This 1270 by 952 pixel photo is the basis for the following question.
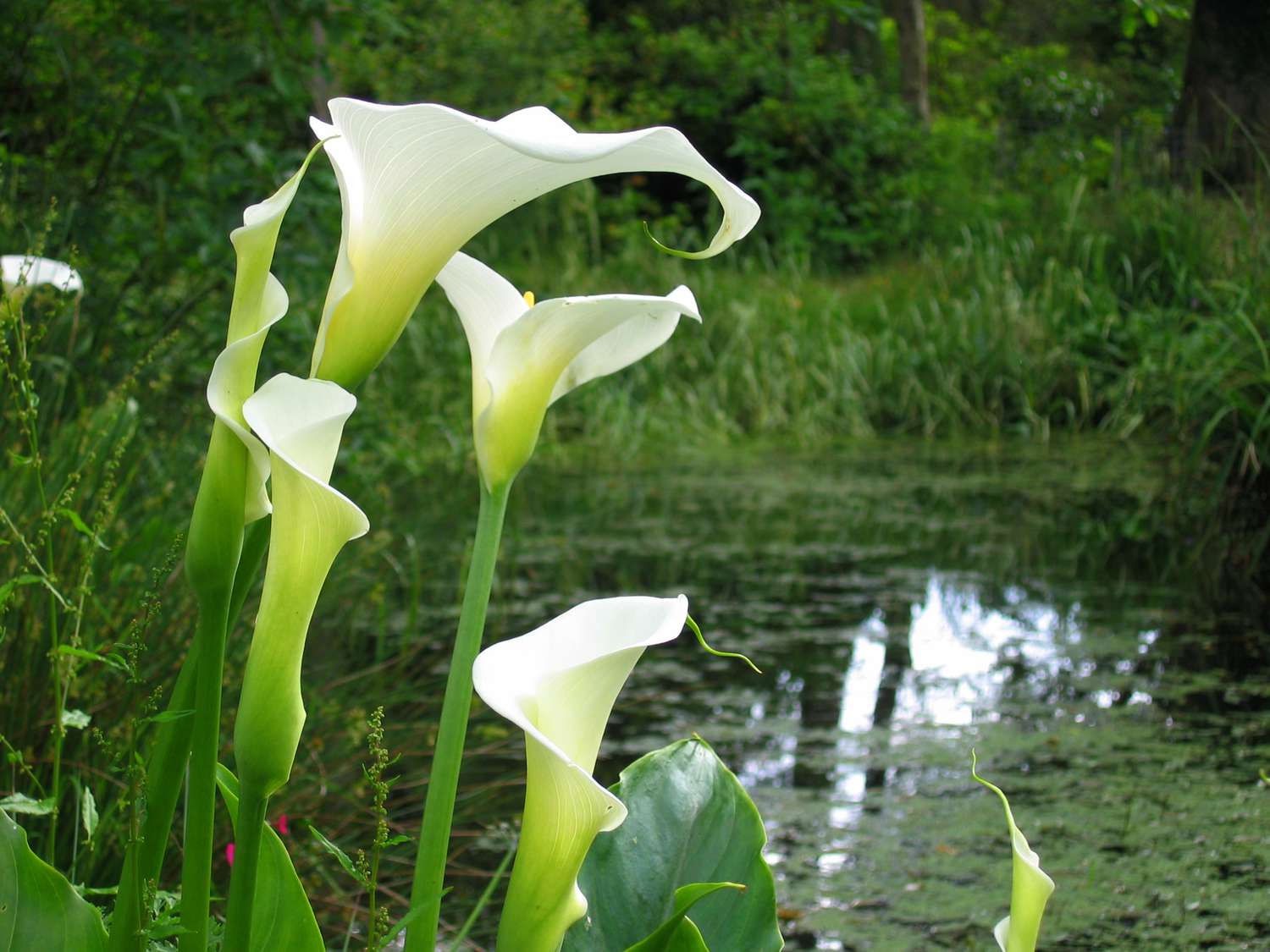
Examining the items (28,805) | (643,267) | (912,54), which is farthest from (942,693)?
(912,54)

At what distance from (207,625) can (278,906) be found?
7.3 inches

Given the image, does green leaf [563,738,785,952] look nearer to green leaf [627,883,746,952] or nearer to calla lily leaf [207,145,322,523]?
green leaf [627,883,746,952]

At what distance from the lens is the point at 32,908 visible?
27.1 inches

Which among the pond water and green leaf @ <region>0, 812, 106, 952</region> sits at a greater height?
green leaf @ <region>0, 812, 106, 952</region>

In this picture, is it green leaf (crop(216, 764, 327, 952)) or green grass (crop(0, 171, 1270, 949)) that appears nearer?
green leaf (crop(216, 764, 327, 952))

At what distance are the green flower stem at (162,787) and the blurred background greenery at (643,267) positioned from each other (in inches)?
2.1

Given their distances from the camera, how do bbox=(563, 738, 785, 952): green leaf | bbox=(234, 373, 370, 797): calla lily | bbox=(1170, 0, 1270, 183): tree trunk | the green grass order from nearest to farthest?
bbox=(234, 373, 370, 797): calla lily
bbox=(563, 738, 785, 952): green leaf
the green grass
bbox=(1170, 0, 1270, 183): tree trunk

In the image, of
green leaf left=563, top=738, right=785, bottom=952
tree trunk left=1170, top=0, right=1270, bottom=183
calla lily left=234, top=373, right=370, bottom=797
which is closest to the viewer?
calla lily left=234, top=373, right=370, bottom=797

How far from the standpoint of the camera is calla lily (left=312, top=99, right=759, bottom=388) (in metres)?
0.61

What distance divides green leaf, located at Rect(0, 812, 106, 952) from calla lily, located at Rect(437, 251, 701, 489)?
0.30m

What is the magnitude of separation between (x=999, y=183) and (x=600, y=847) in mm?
9094

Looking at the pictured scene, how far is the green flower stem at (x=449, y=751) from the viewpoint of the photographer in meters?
0.66

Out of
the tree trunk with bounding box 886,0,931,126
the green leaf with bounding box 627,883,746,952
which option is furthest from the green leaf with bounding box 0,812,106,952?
the tree trunk with bounding box 886,0,931,126

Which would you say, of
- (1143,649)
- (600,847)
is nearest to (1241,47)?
(1143,649)
